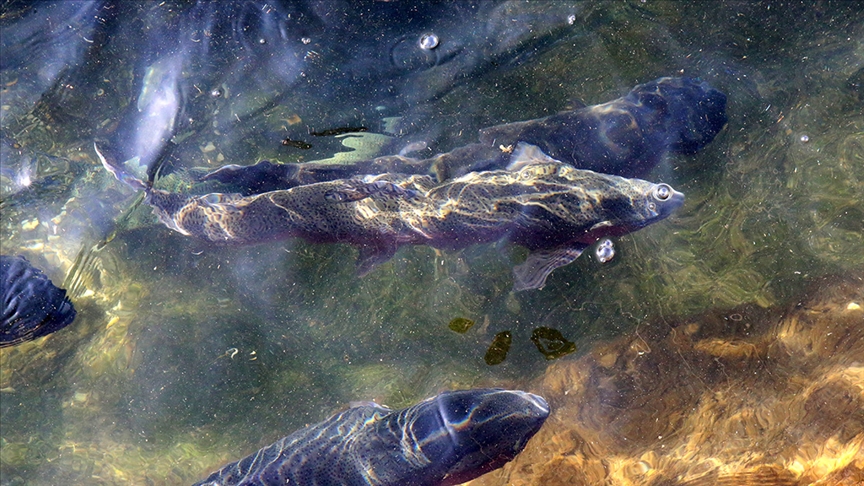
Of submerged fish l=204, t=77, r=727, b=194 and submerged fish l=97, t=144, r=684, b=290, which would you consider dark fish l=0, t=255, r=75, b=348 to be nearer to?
submerged fish l=97, t=144, r=684, b=290

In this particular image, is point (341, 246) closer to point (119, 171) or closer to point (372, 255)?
point (372, 255)

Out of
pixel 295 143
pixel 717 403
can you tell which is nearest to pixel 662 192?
pixel 717 403

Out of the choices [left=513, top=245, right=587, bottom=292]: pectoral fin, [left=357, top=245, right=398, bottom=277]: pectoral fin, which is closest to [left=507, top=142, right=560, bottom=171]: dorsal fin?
[left=513, top=245, right=587, bottom=292]: pectoral fin

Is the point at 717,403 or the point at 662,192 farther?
the point at 717,403

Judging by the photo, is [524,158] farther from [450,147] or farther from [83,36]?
[83,36]

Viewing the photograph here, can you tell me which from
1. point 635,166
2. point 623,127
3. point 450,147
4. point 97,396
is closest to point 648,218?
point 635,166

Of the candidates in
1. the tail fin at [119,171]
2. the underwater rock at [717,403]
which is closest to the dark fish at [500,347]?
the underwater rock at [717,403]

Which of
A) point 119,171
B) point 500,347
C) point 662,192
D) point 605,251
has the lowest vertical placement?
point 500,347
